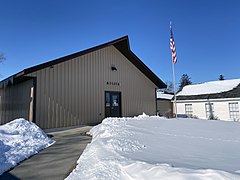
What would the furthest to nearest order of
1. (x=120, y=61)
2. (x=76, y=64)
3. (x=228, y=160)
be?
1. (x=120, y=61)
2. (x=76, y=64)
3. (x=228, y=160)

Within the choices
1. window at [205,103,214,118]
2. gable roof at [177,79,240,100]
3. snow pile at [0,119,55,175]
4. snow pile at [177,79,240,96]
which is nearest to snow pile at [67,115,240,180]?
snow pile at [0,119,55,175]

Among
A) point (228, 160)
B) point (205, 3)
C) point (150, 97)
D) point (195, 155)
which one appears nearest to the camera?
point (228, 160)

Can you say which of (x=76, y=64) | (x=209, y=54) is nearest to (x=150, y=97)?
(x=76, y=64)

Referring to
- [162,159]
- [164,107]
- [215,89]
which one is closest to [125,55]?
[164,107]

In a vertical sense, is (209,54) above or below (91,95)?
above

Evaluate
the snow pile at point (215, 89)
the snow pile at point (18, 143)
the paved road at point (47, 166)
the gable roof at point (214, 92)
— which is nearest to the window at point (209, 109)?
the gable roof at point (214, 92)

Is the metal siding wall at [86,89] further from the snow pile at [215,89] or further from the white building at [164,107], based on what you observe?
the snow pile at [215,89]

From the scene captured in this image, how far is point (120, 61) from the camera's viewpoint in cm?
1230

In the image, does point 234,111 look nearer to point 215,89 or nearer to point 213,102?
point 213,102

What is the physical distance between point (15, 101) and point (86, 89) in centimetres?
469

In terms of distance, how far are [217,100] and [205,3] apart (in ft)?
27.2

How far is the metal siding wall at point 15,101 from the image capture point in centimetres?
904

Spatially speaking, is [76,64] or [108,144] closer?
[108,144]

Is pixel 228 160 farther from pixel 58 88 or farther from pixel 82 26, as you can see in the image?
pixel 82 26
